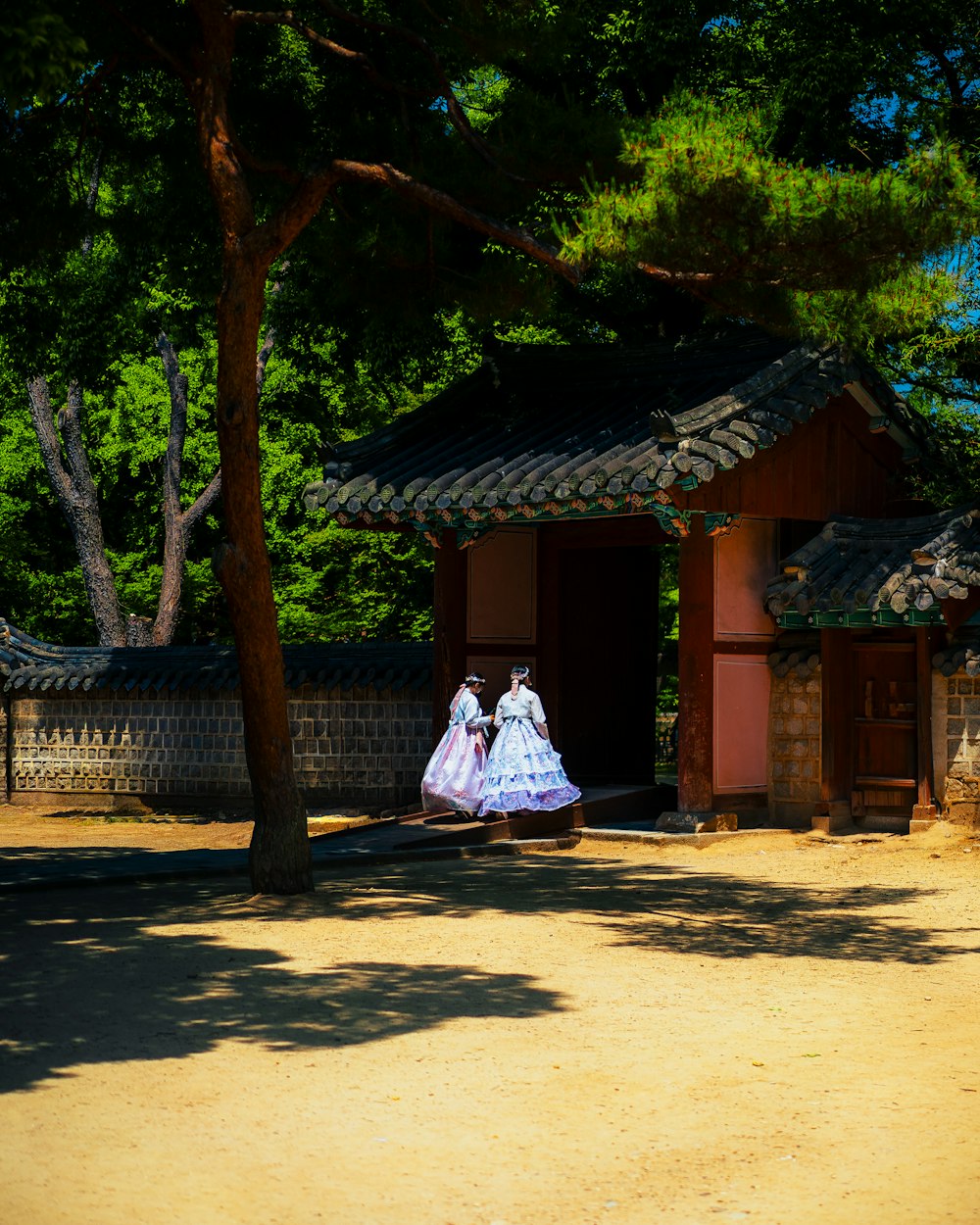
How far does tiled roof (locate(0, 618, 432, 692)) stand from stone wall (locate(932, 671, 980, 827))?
6439mm

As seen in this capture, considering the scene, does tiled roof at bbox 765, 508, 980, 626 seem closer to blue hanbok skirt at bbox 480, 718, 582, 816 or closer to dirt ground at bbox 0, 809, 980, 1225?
blue hanbok skirt at bbox 480, 718, 582, 816

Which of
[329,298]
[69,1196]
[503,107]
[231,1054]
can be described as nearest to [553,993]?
[231,1054]

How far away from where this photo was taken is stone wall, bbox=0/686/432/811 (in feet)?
65.4

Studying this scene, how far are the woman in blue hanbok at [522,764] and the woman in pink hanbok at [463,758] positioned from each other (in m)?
0.16

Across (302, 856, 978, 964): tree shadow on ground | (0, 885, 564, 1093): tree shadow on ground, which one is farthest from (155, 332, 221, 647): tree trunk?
(0, 885, 564, 1093): tree shadow on ground

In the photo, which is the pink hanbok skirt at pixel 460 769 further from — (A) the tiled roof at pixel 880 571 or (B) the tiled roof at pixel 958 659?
(B) the tiled roof at pixel 958 659

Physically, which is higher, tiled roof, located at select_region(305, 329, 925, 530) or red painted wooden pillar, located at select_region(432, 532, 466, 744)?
tiled roof, located at select_region(305, 329, 925, 530)

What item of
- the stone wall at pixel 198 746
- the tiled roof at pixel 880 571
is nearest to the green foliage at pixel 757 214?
the tiled roof at pixel 880 571

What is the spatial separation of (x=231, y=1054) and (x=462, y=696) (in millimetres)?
9490

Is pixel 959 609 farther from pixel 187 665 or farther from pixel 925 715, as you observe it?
pixel 187 665

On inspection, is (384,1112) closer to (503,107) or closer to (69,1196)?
(69,1196)

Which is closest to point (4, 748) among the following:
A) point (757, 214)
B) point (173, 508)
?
point (173, 508)

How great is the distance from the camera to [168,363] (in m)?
27.0

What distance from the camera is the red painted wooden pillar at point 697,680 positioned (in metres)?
16.0
